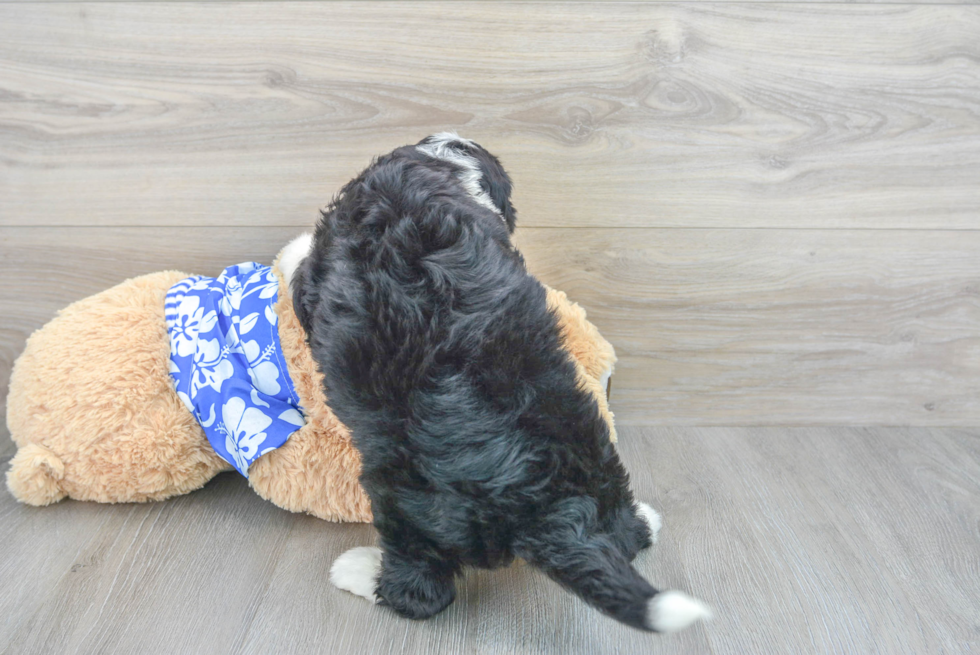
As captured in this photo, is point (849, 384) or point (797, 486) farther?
point (849, 384)

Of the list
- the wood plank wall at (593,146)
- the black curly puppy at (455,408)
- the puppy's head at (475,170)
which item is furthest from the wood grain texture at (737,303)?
the black curly puppy at (455,408)

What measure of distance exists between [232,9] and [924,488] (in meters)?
1.41

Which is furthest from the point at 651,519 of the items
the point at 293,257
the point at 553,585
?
the point at 293,257

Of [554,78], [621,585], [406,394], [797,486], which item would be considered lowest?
[797,486]

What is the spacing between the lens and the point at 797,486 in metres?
1.18

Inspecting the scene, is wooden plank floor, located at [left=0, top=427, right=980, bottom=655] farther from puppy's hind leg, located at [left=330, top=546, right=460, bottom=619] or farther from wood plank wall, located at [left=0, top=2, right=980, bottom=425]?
wood plank wall, located at [left=0, top=2, right=980, bottom=425]

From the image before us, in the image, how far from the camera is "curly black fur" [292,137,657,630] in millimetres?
776

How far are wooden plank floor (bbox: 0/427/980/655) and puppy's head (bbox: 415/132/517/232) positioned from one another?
1.65 ft

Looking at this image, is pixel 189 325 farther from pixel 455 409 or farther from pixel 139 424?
pixel 455 409

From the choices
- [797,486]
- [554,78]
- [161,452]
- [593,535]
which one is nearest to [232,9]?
[554,78]

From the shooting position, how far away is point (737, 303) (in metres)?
1.32

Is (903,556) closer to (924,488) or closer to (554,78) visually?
(924,488)

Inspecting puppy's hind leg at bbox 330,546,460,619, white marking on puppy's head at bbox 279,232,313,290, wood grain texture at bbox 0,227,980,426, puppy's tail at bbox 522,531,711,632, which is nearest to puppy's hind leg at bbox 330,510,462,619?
puppy's hind leg at bbox 330,546,460,619

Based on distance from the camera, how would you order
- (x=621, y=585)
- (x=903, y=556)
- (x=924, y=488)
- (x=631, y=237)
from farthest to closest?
(x=631, y=237) < (x=924, y=488) < (x=903, y=556) < (x=621, y=585)
